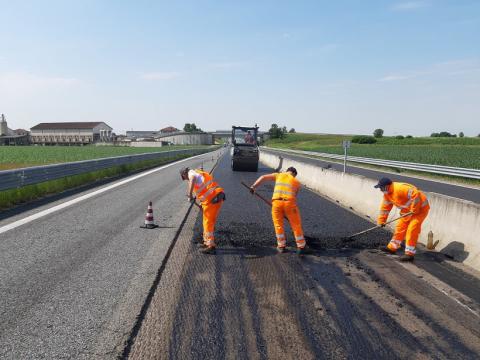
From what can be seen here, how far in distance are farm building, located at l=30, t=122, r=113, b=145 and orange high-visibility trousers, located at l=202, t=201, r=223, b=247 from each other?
431ft

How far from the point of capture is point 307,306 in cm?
413

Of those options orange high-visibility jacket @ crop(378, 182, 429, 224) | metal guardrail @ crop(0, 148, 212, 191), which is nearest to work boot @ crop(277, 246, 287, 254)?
orange high-visibility jacket @ crop(378, 182, 429, 224)

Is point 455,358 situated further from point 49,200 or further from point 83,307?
point 49,200

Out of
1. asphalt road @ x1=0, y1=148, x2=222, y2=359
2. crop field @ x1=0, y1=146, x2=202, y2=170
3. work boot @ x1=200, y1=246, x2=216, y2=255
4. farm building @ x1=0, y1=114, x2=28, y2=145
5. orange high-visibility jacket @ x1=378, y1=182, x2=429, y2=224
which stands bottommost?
work boot @ x1=200, y1=246, x2=216, y2=255

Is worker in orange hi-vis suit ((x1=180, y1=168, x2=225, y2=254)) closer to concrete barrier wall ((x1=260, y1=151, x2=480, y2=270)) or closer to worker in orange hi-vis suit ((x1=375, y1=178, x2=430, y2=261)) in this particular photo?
worker in orange hi-vis suit ((x1=375, y1=178, x2=430, y2=261))

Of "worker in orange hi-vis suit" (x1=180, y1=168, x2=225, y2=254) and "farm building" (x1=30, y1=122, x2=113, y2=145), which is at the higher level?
"farm building" (x1=30, y1=122, x2=113, y2=145)

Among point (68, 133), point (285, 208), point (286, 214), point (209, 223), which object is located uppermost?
point (68, 133)

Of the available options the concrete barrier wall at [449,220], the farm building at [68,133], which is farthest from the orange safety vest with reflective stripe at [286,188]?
the farm building at [68,133]

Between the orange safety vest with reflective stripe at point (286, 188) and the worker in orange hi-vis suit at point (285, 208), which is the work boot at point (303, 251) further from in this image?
the orange safety vest with reflective stripe at point (286, 188)

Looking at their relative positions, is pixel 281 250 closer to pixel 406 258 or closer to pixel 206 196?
pixel 206 196

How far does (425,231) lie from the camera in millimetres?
6922

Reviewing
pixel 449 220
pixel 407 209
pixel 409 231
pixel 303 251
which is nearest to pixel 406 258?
pixel 409 231

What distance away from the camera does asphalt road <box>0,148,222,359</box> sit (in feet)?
11.0

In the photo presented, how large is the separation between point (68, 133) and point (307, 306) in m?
143
